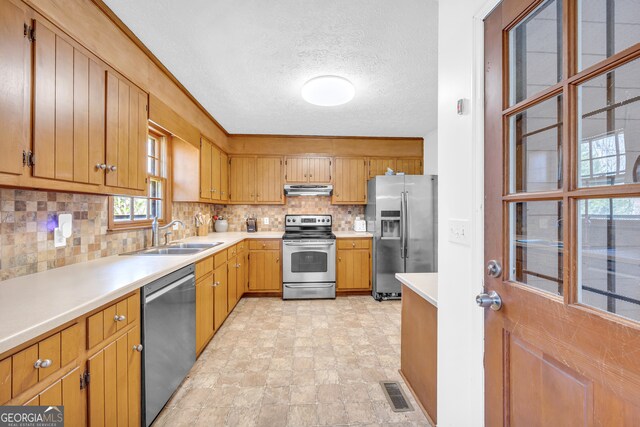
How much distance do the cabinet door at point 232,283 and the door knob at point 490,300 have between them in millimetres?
2585

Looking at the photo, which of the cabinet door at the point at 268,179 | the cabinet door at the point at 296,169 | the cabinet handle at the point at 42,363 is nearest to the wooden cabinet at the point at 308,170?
the cabinet door at the point at 296,169

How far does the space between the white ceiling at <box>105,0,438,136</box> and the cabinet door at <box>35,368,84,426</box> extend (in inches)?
76.2

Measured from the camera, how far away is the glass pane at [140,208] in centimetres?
246

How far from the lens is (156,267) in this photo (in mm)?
1658

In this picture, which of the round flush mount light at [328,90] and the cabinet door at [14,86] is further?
the round flush mount light at [328,90]

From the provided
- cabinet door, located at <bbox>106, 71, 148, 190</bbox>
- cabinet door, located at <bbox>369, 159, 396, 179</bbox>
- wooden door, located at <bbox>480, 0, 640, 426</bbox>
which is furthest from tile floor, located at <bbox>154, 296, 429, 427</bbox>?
cabinet door, located at <bbox>369, 159, 396, 179</bbox>

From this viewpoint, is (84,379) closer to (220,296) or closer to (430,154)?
(220,296)

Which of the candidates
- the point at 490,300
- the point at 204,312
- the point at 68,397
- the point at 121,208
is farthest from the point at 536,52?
the point at 121,208

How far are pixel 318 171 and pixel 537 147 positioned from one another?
3517 mm

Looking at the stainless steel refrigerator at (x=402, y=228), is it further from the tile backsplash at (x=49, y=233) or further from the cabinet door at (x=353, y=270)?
the tile backsplash at (x=49, y=233)

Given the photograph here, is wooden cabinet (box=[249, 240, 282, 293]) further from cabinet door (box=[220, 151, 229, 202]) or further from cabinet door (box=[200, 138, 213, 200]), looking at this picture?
cabinet door (box=[200, 138, 213, 200])

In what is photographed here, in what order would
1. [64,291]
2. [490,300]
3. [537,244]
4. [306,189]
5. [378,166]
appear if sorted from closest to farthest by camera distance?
[537,244]
[490,300]
[64,291]
[306,189]
[378,166]

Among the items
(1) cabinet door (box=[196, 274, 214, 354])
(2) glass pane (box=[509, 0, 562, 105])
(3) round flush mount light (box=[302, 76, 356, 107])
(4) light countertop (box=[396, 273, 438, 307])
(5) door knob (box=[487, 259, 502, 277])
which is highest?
(3) round flush mount light (box=[302, 76, 356, 107])

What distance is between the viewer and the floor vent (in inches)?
67.1
